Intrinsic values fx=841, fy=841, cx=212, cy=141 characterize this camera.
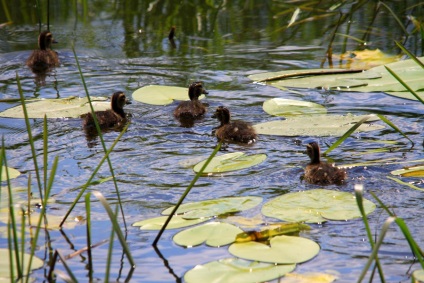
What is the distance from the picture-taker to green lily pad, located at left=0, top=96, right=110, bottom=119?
7.66 m

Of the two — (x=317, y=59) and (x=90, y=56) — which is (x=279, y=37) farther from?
(x=90, y=56)

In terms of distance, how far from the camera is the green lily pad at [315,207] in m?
5.04

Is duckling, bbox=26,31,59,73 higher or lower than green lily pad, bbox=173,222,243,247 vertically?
higher

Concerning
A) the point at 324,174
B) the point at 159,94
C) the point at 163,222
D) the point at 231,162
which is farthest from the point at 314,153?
the point at 159,94

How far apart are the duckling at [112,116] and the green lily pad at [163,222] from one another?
250 cm

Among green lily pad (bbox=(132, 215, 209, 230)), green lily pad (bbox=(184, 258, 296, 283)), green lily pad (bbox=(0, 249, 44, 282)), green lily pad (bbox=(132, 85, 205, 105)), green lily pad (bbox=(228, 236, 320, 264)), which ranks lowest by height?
green lily pad (bbox=(0, 249, 44, 282))

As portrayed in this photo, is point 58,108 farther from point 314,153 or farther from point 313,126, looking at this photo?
point 314,153

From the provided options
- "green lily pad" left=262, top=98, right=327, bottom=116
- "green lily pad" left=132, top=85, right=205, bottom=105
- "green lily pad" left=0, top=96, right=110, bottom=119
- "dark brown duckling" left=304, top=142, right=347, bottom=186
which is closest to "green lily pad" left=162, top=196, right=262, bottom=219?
"dark brown duckling" left=304, top=142, right=347, bottom=186

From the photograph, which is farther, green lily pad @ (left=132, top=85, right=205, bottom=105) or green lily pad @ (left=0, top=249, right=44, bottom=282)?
green lily pad @ (left=132, top=85, right=205, bottom=105)

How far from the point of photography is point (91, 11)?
12750mm

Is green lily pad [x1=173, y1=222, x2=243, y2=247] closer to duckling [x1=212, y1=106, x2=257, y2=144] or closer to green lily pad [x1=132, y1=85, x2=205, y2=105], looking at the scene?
duckling [x1=212, y1=106, x2=257, y2=144]

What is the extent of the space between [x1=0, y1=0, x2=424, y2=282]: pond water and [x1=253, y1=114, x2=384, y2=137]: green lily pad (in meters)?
0.09

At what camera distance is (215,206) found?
5.23m

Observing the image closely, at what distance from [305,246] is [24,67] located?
610 cm
